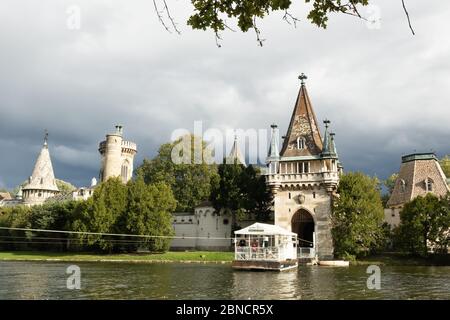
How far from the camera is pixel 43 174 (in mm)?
80625

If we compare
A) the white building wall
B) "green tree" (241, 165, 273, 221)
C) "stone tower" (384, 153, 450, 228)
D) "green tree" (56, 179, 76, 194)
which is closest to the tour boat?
"green tree" (241, 165, 273, 221)

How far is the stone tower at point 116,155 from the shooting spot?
8450 centimetres

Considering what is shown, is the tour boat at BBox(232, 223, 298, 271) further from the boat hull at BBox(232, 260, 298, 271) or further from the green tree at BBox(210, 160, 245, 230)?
the green tree at BBox(210, 160, 245, 230)

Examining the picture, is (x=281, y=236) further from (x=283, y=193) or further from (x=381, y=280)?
(x=283, y=193)

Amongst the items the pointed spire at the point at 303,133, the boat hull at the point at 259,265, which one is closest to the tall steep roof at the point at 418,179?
the pointed spire at the point at 303,133

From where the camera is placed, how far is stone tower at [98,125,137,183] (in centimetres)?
8450

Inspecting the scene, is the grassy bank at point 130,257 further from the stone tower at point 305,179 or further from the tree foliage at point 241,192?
the stone tower at point 305,179

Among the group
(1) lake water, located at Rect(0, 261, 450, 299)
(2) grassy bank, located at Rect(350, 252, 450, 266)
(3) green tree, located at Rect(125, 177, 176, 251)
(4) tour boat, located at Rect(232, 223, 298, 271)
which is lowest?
(2) grassy bank, located at Rect(350, 252, 450, 266)

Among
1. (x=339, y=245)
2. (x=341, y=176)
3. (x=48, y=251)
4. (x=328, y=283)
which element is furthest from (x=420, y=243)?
(x=48, y=251)

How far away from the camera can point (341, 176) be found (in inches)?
2144

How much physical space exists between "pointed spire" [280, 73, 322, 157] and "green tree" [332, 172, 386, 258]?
774 cm

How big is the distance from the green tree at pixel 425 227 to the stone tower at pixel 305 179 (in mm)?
9258

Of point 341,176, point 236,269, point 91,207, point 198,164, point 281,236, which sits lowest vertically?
point 236,269

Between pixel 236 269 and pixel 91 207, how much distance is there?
85.1 ft
